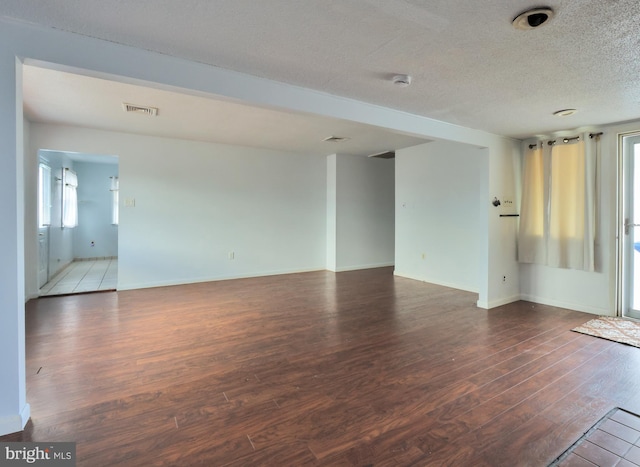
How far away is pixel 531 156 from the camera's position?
4.41 m

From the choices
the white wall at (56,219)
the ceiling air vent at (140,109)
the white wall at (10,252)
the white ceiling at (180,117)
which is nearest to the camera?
the white wall at (10,252)

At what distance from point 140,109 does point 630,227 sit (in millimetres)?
5946

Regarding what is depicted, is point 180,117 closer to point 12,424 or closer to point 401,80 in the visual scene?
point 401,80

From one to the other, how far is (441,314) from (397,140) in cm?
→ 298

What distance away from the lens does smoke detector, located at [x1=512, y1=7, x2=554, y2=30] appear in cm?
163

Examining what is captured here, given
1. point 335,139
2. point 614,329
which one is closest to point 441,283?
point 614,329

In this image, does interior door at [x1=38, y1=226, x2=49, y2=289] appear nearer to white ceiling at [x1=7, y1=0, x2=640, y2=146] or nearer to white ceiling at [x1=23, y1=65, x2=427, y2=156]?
white ceiling at [x1=23, y1=65, x2=427, y2=156]

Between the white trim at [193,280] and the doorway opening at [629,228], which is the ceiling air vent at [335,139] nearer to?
the white trim at [193,280]

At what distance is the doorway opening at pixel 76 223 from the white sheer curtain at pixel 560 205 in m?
6.51

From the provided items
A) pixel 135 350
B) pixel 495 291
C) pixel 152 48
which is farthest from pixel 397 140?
pixel 135 350

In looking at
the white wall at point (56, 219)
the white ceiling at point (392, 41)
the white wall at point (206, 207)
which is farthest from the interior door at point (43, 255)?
the white ceiling at point (392, 41)

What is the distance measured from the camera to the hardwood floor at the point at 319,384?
1682 millimetres

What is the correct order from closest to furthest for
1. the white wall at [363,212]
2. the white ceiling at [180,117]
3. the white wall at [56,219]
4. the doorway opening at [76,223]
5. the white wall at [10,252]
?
the white wall at [10,252] → the white ceiling at [180,117] → the doorway opening at [76,223] → the white wall at [56,219] → the white wall at [363,212]

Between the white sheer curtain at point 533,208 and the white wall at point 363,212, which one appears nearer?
the white sheer curtain at point 533,208
